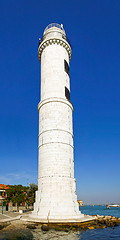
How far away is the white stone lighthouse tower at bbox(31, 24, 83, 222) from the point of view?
24.5 meters

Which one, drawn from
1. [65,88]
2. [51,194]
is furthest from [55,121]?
[51,194]

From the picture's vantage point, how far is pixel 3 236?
16500 mm

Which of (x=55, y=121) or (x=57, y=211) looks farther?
(x=55, y=121)

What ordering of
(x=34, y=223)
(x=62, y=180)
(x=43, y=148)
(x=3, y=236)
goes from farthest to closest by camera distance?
(x=43, y=148) < (x=62, y=180) < (x=34, y=223) < (x=3, y=236)

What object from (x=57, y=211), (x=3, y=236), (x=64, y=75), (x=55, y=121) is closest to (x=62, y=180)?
(x=57, y=211)

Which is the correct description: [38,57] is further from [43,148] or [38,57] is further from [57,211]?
[57,211]

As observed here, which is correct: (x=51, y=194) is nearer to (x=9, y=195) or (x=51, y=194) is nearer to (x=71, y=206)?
(x=71, y=206)

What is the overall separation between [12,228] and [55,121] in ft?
49.0

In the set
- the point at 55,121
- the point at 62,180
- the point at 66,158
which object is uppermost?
the point at 55,121

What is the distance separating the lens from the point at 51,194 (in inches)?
987

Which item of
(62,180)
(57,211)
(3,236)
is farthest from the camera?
(62,180)

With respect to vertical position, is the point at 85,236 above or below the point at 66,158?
below

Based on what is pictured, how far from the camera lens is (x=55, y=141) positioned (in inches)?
1080

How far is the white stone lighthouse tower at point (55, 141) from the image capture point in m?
24.5
